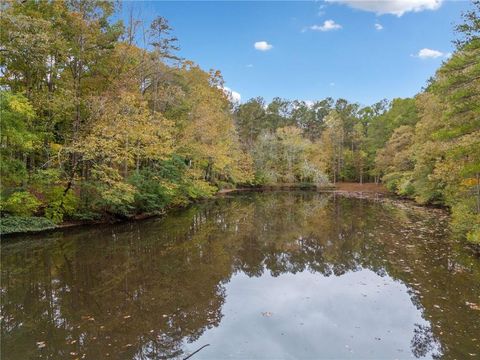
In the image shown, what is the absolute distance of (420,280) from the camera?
8648 mm

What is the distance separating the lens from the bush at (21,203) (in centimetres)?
1305

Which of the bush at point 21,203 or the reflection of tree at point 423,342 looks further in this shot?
the bush at point 21,203

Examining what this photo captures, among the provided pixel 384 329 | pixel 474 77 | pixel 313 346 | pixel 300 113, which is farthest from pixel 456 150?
pixel 300 113

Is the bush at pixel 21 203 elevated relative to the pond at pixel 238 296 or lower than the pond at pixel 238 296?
elevated

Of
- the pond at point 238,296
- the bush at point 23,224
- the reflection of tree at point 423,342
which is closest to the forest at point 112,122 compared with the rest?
the bush at point 23,224

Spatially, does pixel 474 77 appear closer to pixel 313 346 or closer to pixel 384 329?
→ pixel 384 329

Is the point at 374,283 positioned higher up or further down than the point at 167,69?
further down

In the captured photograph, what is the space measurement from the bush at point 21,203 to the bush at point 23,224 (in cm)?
33

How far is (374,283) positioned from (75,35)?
55.6 ft

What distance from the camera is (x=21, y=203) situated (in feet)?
44.8

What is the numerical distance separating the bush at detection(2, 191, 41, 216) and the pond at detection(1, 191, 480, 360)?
146 centimetres

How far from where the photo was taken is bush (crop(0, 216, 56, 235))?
517 inches

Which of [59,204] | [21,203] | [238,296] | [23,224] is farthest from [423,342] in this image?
[59,204]

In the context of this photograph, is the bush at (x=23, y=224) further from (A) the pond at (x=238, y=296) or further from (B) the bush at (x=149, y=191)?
(B) the bush at (x=149, y=191)
